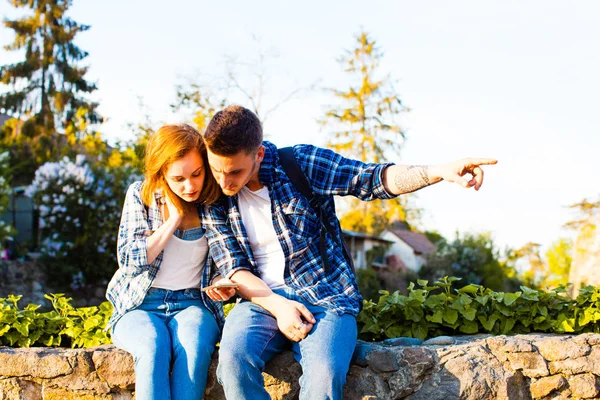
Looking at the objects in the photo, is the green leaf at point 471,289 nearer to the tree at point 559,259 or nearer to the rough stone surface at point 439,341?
the rough stone surface at point 439,341

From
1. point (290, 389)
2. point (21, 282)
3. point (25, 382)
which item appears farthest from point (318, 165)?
point (21, 282)

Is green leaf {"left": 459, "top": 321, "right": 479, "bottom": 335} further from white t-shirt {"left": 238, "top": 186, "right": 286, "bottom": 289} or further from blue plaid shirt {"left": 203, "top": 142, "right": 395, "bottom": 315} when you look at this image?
white t-shirt {"left": 238, "top": 186, "right": 286, "bottom": 289}

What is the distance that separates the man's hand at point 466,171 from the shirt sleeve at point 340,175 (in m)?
0.28

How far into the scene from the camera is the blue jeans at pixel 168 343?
2.63 metres

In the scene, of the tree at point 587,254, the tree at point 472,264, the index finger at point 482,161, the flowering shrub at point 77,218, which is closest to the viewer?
the index finger at point 482,161

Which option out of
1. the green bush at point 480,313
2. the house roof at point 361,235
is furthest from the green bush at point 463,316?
the house roof at point 361,235

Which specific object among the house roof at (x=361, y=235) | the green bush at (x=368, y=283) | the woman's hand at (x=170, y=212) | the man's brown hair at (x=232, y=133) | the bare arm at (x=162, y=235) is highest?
the man's brown hair at (x=232, y=133)

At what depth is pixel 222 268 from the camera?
9.57 feet

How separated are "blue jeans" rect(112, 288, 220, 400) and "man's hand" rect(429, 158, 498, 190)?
1159 mm

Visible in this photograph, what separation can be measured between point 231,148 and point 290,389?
1.06 m

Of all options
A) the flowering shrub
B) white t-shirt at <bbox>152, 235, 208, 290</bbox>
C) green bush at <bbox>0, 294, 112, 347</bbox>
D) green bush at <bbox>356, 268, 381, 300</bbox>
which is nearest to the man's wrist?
white t-shirt at <bbox>152, 235, 208, 290</bbox>

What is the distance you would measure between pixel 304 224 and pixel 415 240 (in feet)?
70.4

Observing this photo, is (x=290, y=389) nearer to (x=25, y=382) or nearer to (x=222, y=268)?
(x=222, y=268)

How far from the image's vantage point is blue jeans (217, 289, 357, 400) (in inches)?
100.0
